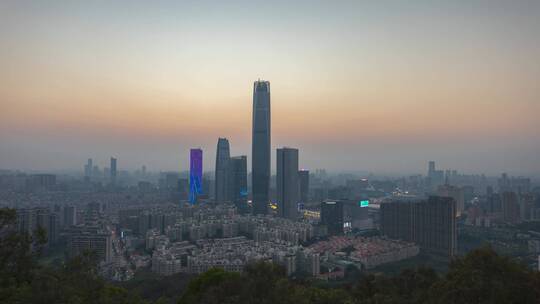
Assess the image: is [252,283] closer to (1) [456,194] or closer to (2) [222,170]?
(1) [456,194]

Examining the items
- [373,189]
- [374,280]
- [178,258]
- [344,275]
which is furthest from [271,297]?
[373,189]

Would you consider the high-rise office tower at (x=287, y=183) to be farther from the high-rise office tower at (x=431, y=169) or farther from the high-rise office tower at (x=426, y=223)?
the high-rise office tower at (x=431, y=169)

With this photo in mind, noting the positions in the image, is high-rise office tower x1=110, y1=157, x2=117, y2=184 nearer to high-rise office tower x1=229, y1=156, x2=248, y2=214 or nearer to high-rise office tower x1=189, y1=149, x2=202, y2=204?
high-rise office tower x1=189, y1=149, x2=202, y2=204

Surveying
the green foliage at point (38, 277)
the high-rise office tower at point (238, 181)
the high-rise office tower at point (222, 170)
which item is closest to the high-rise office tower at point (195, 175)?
the high-rise office tower at point (222, 170)

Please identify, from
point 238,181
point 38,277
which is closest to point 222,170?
point 238,181

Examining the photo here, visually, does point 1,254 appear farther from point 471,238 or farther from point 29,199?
point 29,199

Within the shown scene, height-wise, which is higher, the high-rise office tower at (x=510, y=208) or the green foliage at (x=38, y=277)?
the green foliage at (x=38, y=277)
